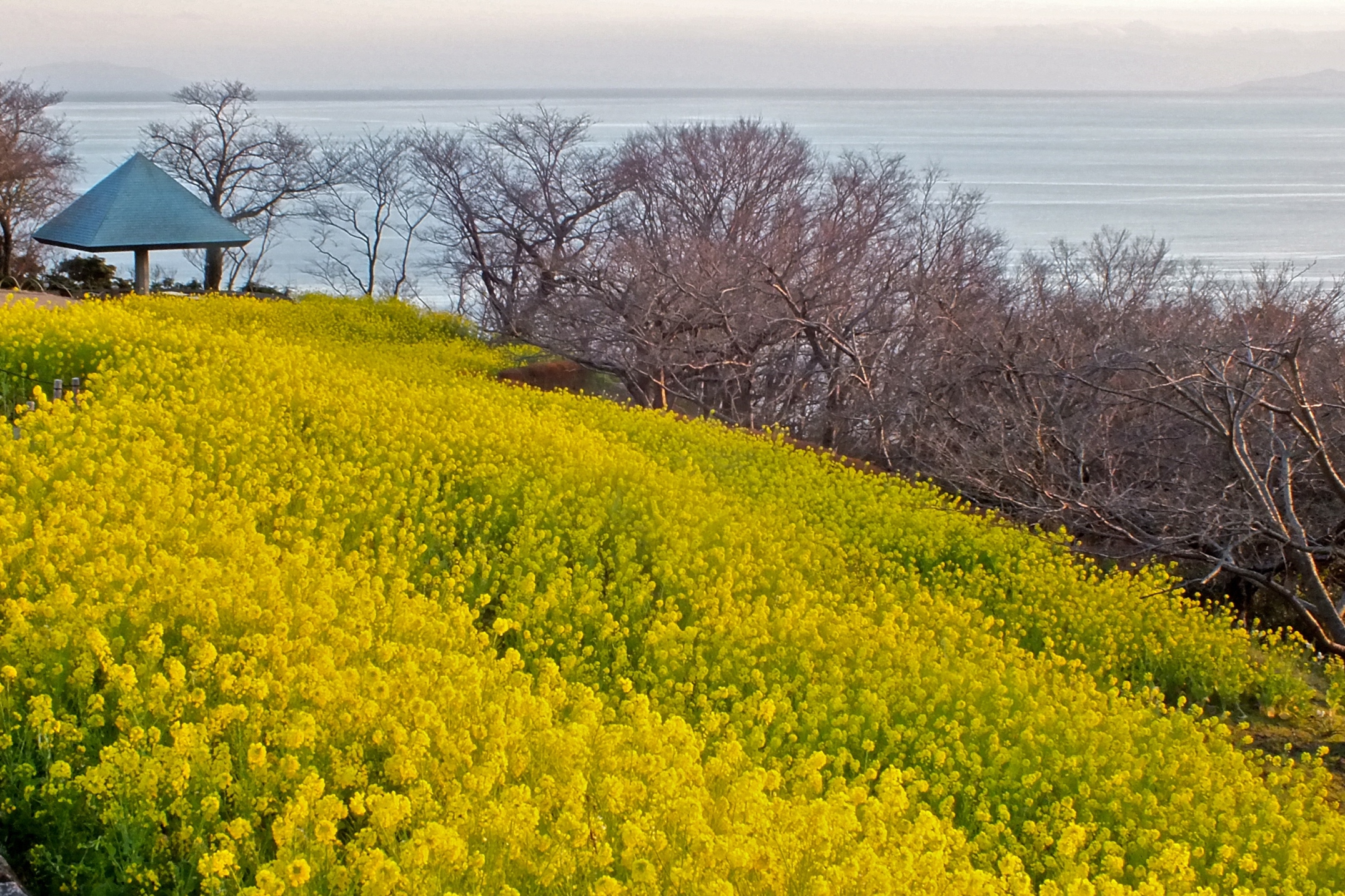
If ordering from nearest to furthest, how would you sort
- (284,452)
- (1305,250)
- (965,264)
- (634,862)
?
(634,862), (284,452), (965,264), (1305,250)

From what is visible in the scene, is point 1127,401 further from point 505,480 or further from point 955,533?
point 505,480

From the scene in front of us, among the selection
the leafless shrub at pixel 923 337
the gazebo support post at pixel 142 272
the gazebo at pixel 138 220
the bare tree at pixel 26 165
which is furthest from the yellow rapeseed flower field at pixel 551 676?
the bare tree at pixel 26 165

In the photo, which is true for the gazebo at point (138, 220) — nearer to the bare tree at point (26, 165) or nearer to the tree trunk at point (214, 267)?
the bare tree at point (26, 165)

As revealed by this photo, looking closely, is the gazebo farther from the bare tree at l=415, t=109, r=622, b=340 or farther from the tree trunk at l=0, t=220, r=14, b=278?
the bare tree at l=415, t=109, r=622, b=340

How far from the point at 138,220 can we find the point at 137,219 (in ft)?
0.11

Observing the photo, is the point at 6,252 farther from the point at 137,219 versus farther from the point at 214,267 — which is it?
the point at 137,219

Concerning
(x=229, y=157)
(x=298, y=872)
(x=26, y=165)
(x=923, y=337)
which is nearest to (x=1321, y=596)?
(x=298, y=872)

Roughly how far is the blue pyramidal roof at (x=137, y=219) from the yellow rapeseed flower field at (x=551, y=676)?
886 centimetres

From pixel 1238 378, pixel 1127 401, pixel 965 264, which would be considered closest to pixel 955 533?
pixel 1238 378

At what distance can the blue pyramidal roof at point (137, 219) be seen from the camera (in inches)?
770

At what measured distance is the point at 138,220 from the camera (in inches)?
781

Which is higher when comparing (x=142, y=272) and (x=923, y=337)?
(x=923, y=337)

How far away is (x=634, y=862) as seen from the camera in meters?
3.54

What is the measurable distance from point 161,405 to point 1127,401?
1063 cm
